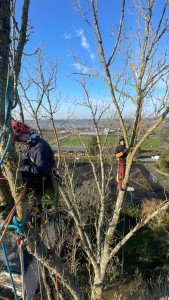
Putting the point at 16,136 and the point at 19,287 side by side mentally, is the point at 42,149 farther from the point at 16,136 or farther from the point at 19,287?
the point at 19,287

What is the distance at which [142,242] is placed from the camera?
10.4 metres

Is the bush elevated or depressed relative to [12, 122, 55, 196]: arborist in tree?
depressed

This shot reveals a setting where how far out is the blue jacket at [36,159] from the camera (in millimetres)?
2234

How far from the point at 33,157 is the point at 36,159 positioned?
0.10 meters

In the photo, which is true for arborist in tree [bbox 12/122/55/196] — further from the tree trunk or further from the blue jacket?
the tree trunk

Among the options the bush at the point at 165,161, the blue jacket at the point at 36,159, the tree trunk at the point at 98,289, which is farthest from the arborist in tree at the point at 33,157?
the bush at the point at 165,161

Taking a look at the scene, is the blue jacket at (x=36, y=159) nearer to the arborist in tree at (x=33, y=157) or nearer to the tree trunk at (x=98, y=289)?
the arborist in tree at (x=33, y=157)

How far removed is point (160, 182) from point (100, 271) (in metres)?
20.4

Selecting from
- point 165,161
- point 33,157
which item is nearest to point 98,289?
point 33,157

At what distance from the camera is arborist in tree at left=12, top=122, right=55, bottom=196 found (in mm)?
2242

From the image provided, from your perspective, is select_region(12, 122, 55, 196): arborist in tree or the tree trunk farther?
the tree trunk

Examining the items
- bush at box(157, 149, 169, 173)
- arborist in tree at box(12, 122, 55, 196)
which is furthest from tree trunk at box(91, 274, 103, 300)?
bush at box(157, 149, 169, 173)

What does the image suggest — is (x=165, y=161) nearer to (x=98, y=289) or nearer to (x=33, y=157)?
(x=98, y=289)

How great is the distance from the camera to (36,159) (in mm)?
2314
